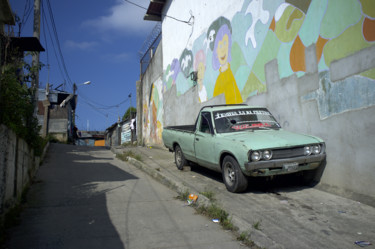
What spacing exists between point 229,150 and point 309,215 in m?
1.74

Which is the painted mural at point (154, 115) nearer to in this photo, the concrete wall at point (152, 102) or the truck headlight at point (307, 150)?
the concrete wall at point (152, 102)

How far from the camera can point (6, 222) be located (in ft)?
12.6

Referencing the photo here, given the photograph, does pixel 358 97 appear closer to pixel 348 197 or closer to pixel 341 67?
pixel 341 67

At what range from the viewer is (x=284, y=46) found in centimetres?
656

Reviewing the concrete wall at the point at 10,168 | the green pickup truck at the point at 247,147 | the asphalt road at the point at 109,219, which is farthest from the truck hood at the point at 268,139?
the concrete wall at the point at 10,168

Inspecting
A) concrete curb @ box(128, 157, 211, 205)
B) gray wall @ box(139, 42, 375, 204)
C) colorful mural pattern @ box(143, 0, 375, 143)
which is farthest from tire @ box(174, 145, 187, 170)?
gray wall @ box(139, 42, 375, 204)

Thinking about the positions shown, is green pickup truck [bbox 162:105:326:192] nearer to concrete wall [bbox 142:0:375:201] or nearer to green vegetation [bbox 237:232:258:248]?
concrete wall [bbox 142:0:375:201]

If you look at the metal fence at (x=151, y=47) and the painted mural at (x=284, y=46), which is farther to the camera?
the metal fence at (x=151, y=47)

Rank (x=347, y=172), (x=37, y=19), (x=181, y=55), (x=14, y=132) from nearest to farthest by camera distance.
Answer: (x=14, y=132), (x=347, y=172), (x=37, y=19), (x=181, y=55)

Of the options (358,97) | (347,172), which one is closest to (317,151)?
(347,172)

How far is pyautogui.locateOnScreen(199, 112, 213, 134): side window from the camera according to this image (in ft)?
21.0

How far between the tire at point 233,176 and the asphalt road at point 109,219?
3.25 feet

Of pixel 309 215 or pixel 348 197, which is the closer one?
pixel 309 215

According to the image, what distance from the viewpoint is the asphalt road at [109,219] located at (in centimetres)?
349
